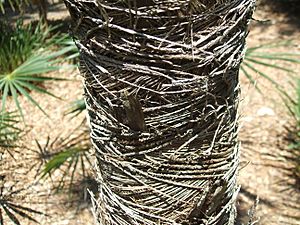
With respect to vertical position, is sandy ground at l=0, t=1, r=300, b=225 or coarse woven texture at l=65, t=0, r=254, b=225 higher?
coarse woven texture at l=65, t=0, r=254, b=225

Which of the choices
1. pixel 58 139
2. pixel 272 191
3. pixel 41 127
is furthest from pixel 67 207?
pixel 272 191

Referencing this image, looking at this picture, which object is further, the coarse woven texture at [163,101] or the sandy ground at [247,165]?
the sandy ground at [247,165]

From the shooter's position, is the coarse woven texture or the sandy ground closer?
the coarse woven texture

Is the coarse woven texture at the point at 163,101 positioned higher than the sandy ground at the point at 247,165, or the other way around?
the coarse woven texture at the point at 163,101
